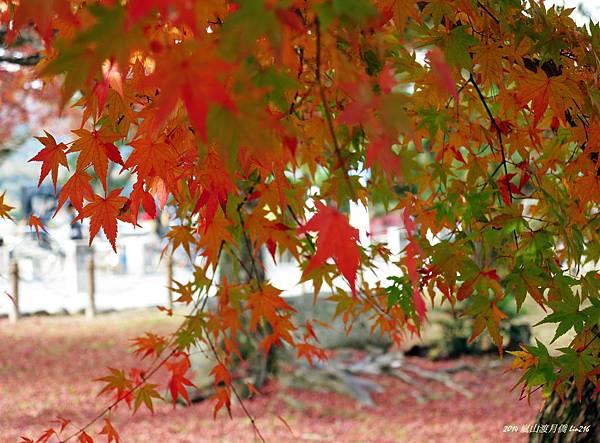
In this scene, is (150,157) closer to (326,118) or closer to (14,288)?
(326,118)

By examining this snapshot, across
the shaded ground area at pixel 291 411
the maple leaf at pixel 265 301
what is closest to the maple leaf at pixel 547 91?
the maple leaf at pixel 265 301

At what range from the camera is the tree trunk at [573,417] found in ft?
7.14

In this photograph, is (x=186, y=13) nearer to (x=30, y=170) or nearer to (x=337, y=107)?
(x=337, y=107)

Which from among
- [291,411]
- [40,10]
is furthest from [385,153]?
[291,411]

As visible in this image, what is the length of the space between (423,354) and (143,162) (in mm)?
5297

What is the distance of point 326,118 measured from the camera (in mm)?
1373

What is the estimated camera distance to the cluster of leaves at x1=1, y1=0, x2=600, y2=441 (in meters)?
0.71

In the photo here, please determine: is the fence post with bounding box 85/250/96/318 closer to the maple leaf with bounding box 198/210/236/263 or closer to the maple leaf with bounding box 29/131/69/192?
the maple leaf with bounding box 198/210/236/263

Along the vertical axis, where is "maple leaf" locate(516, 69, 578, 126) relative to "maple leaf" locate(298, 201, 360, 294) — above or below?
above

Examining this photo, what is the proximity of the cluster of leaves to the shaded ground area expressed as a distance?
200cm

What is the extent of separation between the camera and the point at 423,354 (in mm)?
6289

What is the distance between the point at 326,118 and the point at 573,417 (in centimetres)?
139

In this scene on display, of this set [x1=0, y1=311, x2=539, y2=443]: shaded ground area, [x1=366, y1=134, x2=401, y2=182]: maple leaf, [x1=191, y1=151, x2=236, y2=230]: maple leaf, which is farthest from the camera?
[x1=0, y1=311, x2=539, y2=443]: shaded ground area

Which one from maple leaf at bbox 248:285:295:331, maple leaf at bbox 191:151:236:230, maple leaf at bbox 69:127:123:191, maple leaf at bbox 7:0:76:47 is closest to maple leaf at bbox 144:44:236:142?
maple leaf at bbox 7:0:76:47
